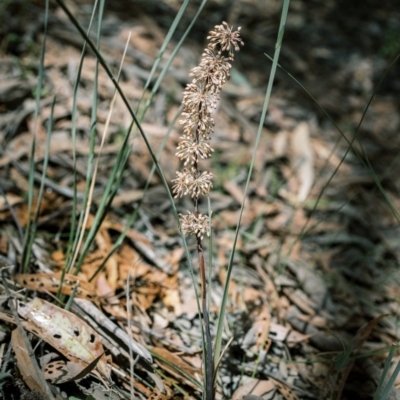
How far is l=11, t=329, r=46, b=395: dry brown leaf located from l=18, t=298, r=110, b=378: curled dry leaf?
0.18 feet

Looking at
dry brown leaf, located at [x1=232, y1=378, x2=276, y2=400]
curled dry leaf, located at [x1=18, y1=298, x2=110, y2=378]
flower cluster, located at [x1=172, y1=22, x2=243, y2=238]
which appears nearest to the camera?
flower cluster, located at [x1=172, y1=22, x2=243, y2=238]

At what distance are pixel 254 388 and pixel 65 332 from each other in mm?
507

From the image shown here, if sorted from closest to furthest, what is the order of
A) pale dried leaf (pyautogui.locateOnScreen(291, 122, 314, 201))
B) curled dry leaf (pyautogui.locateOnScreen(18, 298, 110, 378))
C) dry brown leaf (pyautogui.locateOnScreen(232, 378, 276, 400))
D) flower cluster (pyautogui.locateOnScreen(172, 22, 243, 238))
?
1. flower cluster (pyautogui.locateOnScreen(172, 22, 243, 238))
2. curled dry leaf (pyautogui.locateOnScreen(18, 298, 110, 378))
3. dry brown leaf (pyautogui.locateOnScreen(232, 378, 276, 400))
4. pale dried leaf (pyautogui.locateOnScreen(291, 122, 314, 201))

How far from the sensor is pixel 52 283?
48.6 inches

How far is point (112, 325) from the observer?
3.86 ft

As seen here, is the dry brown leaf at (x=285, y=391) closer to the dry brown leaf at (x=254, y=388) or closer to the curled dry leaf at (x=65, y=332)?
the dry brown leaf at (x=254, y=388)

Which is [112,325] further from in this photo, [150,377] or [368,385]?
[368,385]

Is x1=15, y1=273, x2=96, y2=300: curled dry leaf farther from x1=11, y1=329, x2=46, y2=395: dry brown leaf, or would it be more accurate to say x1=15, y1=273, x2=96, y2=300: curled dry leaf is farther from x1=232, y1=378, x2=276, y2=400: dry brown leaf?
x1=232, y1=378, x2=276, y2=400: dry brown leaf

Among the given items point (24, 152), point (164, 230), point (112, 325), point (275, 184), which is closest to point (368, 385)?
point (112, 325)

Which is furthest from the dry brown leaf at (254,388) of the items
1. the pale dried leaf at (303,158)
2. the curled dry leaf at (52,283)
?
the pale dried leaf at (303,158)

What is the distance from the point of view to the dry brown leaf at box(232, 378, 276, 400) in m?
1.19

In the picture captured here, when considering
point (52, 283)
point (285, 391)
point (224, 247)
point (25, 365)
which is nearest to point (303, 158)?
point (224, 247)

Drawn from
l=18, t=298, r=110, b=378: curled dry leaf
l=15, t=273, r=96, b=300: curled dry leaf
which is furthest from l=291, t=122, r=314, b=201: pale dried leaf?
l=18, t=298, r=110, b=378: curled dry leaf

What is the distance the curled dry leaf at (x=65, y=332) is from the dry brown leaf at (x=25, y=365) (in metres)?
0.06
